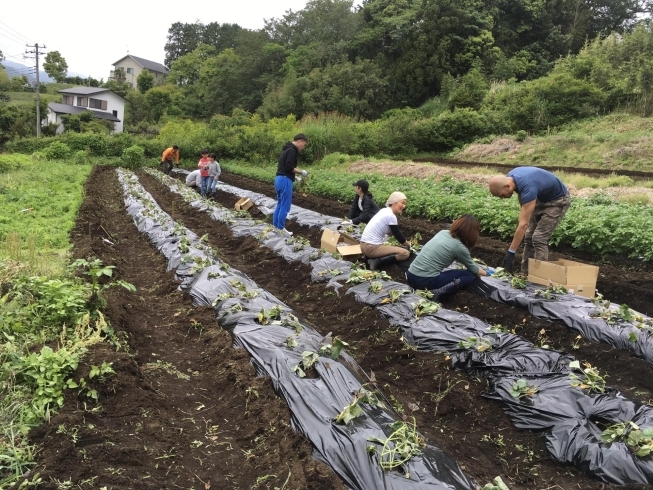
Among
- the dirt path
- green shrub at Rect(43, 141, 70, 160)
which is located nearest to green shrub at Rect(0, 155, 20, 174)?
green shrub at Rect(43, 141, 70, 160)

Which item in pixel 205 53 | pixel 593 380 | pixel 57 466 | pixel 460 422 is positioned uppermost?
pixel 205 53

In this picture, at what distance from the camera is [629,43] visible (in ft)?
86.3

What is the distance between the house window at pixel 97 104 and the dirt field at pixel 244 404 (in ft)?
187

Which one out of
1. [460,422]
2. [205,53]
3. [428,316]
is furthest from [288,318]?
[205,53]

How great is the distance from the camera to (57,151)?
25.2 meters

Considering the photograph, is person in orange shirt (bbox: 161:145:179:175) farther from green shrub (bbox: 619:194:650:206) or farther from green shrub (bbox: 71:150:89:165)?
green shrub (bbox: 619:194:650:206)

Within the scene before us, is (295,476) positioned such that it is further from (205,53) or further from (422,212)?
(205,53)

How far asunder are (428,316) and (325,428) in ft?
7.16

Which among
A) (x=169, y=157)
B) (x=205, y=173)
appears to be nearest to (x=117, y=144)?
(x=169, y=157)

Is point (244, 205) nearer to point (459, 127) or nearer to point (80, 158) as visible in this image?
point (80, 158)

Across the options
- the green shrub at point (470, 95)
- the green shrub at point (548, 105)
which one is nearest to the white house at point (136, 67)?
the green shrub at point (470, 95)

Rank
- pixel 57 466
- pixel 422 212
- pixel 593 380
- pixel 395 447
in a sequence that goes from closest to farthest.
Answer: pixel 57 466 < pixel 395 447 < pixel 593 380 < pixel 422 212

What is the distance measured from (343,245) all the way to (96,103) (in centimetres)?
5798

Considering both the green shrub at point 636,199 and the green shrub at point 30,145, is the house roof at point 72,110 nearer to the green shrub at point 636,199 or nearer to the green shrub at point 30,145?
the green shrub at point 30,145
